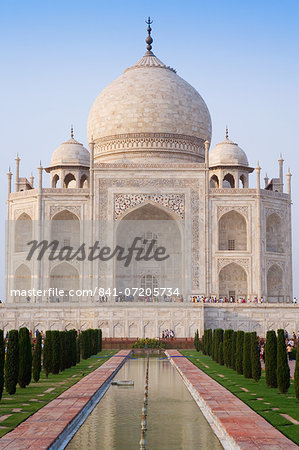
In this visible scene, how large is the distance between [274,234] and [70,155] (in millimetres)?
9308

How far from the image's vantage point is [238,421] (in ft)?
22.2

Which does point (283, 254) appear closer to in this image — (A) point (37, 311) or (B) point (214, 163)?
(B) point (214, 163)

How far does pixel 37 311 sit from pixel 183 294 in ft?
19.3

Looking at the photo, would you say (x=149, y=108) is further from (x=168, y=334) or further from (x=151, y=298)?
(x=168, y=334)

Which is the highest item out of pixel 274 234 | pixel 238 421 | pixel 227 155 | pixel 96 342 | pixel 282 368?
pixel 227 155

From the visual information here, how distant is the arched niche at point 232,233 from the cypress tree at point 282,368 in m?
16.7

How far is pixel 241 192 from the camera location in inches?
1008

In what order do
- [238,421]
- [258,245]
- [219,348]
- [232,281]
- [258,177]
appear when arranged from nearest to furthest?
[238,421], [219,348], [258,245], [258,177], [232,281]

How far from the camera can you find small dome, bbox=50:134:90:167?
28.4 metres

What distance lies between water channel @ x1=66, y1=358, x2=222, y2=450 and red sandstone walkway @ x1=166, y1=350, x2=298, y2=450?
0.17m

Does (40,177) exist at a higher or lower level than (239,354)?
higher

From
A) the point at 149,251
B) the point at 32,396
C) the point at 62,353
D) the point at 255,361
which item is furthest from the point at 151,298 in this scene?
the point at 32,396

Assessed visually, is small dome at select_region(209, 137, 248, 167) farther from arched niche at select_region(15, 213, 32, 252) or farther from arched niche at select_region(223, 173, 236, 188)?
arched niche at select_region(15, 213, 32, 252)

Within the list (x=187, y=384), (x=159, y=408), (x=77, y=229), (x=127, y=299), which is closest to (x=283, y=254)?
(x=127, y=299)
